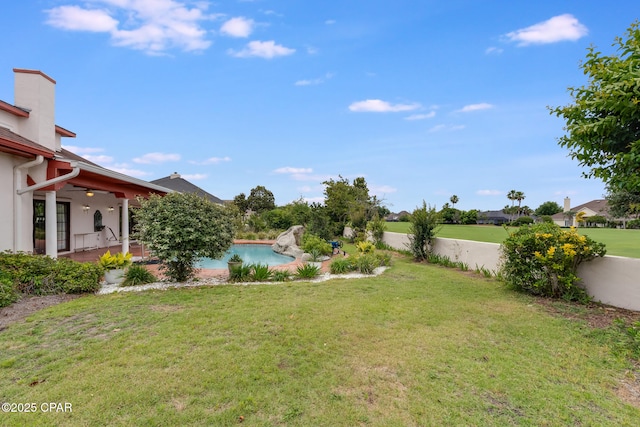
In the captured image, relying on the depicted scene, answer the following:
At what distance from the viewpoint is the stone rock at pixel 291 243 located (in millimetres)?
15367

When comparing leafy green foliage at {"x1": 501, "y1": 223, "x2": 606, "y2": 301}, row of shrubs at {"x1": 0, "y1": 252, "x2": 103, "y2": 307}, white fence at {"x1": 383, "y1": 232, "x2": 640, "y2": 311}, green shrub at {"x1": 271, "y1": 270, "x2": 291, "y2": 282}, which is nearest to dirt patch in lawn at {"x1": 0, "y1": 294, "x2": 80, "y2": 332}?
row of shrubs at {"x1": 0, "y1": 252, "x2": 103, "y2": 307}

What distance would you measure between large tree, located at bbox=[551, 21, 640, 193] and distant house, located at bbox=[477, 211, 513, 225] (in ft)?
223

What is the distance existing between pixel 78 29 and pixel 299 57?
721 cm

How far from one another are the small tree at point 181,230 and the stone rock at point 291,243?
24.6ft

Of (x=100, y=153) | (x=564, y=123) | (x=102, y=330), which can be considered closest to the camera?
A: (x=102, y=330)

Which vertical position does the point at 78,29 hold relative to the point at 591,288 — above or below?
above

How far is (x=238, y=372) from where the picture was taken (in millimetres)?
3027

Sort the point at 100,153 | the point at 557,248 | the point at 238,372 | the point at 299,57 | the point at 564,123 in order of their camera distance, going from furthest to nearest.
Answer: the point at 100,153
the point at 299,57
the point at 557,248
the point at 564,123
the point at 238,372

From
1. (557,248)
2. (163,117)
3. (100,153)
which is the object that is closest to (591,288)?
(557,248)

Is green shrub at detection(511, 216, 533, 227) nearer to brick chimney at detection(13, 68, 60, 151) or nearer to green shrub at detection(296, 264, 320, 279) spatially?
green shrub at detection(296, 264, 320, 279)

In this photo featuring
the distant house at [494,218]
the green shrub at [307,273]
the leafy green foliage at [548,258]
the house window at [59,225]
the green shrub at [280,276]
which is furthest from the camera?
the distant house at [494,218]

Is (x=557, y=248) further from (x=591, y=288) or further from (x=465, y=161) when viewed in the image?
(x=465, y=161)

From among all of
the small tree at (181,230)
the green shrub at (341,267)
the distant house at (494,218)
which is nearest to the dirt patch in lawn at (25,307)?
the small tree at (181,230)

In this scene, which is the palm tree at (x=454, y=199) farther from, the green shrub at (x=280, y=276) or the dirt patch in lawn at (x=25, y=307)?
the dirt patch in lawn at (x=25, y=307)
